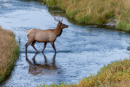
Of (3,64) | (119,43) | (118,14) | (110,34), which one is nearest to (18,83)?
(3,64)

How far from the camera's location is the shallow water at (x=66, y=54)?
13922 millimetres

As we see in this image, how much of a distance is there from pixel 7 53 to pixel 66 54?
3.22 m

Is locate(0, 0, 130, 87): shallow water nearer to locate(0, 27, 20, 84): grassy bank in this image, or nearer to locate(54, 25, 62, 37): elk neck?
locate(0, 27, 20, 84): grassy bank

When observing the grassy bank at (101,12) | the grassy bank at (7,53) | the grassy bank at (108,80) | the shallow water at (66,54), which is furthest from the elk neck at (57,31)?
the grassy bank at (101,12)

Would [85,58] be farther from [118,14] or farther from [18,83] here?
[118,14]

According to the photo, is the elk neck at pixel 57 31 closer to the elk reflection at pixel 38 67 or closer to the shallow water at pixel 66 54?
the shallow water at pixel 66 54

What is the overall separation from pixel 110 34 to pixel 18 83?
10271mm

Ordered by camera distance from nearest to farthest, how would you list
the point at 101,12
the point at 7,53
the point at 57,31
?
the point at 7,53 < the point at 57,31 < the point at 101,12

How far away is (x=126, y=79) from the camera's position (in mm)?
10242

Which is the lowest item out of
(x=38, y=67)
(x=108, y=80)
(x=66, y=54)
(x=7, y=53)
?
(x=66, y=54)

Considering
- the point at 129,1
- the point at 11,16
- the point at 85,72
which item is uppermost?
the point at 85,72

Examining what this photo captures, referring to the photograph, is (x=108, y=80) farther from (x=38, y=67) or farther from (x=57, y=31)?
(x=57, y=31)

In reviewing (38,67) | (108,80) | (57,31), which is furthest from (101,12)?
(108,80)

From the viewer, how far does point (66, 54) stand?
17.3m
